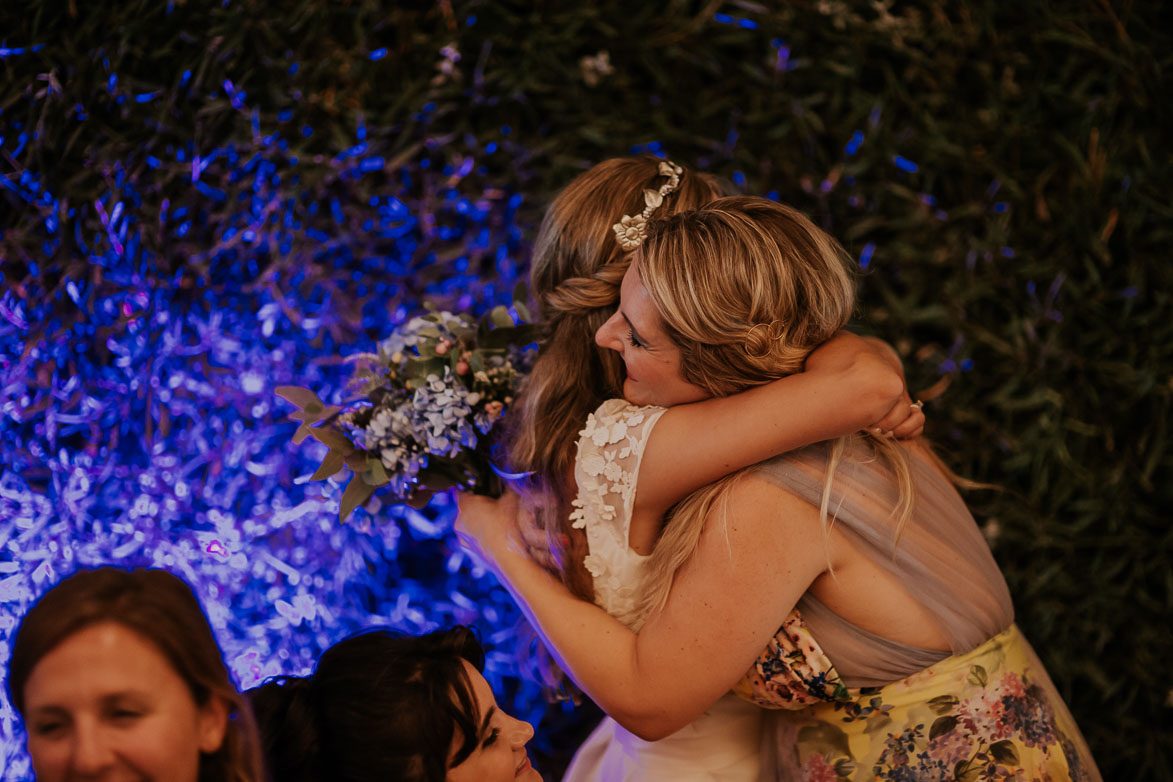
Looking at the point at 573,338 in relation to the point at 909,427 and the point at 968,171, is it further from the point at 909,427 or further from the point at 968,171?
the point at 968,171

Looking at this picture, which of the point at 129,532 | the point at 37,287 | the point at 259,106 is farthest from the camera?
the point at 259,106

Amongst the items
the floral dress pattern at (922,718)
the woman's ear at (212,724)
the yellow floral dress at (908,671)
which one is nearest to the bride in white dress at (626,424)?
the yellow floral dress at (908,671)

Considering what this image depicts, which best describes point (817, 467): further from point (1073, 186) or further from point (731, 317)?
point (1073, 186)

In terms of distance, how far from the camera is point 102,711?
1.06m

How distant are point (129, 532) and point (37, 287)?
0.63m

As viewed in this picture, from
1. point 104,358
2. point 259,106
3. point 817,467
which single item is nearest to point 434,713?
point 817,467

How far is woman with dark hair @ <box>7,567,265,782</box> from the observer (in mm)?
1060

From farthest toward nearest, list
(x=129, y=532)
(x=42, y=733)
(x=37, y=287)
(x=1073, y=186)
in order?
(x=1073, y=186) < (x=37, y=287) < (x=129, y=532) < (x=42, y=733)

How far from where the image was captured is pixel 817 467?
1564mm

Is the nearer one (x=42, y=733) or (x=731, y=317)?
(x=42, y=733)

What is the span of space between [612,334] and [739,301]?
269 mm

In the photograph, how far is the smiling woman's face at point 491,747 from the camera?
63.0 inches

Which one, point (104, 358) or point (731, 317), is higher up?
point (731, 317)

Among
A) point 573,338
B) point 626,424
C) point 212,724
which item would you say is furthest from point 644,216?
point 212,724
